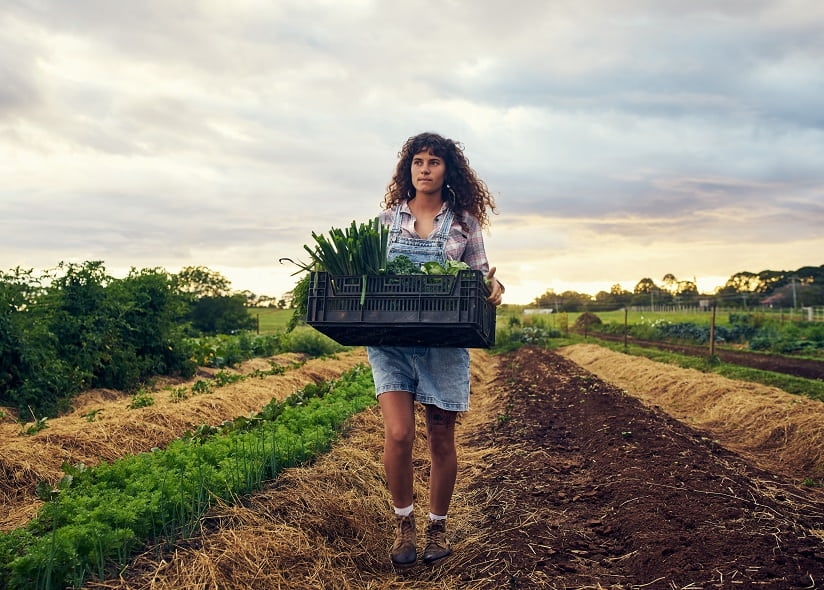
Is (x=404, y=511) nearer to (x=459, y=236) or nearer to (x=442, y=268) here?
(x=442, y=268)

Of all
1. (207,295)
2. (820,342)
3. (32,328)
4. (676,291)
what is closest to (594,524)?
(32,328)

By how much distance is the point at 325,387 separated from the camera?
398 inches

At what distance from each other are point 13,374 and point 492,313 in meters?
9.21

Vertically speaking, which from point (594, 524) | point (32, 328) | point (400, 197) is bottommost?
point (594, 524)

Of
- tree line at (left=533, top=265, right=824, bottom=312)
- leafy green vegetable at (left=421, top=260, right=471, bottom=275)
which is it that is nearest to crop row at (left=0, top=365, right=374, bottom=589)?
leafy green vegetable at (left=421, top=260, right=471, bottom=275)

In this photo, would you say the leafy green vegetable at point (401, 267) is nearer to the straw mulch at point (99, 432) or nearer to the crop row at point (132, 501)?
the crop row at point (132, 501)

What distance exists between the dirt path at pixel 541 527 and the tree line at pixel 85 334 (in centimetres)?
588

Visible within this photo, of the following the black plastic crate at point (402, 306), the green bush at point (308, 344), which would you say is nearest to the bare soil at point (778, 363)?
the green bush at point (308, 344)

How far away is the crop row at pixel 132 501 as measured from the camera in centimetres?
348

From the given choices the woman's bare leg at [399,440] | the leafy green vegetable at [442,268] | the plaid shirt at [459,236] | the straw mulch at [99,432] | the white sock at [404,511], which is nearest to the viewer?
the leafy green vegetable at [442,268]

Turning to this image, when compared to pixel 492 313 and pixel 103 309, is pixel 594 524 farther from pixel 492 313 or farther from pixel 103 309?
pixel 103 309

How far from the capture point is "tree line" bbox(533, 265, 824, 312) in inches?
2660

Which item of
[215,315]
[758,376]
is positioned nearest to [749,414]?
[758,376]

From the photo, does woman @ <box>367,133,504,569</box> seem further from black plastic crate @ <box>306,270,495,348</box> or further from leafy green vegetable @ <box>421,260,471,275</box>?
black plastic crate @ <box>306,270,495,348</box>
